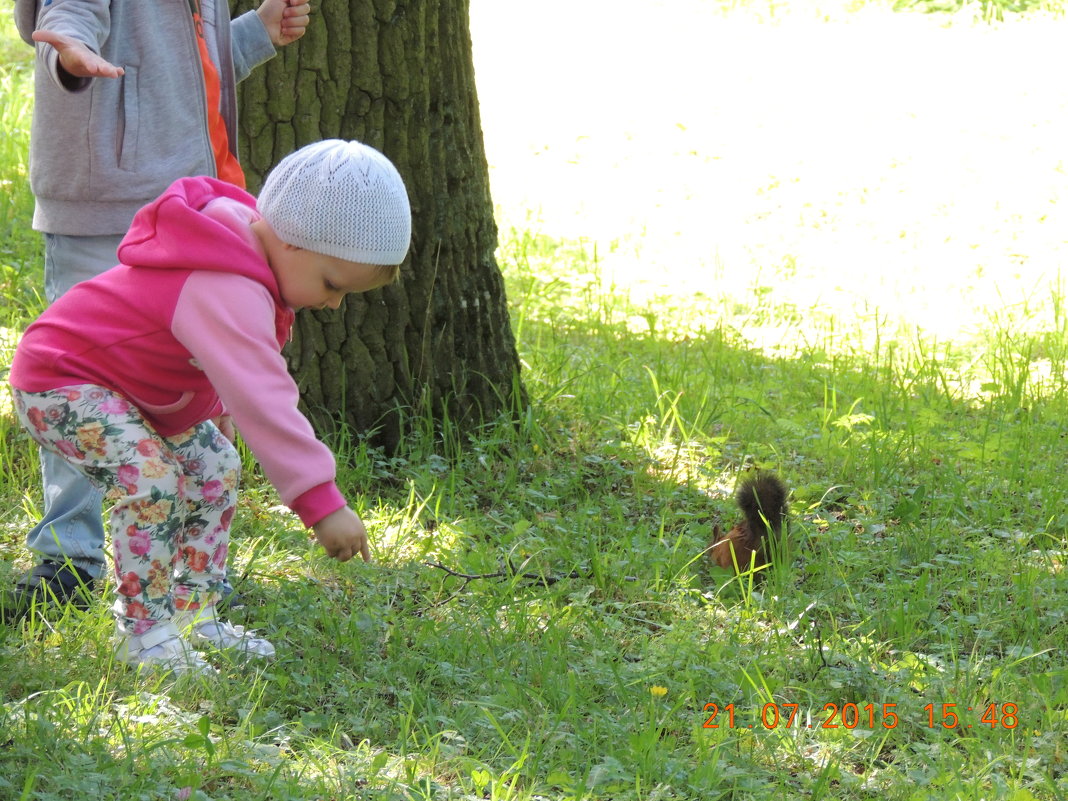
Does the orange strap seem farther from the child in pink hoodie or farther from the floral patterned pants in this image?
the floral patterned pants

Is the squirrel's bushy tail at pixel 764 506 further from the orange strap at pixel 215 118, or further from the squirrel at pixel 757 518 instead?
the orange strap at pixel 215 118

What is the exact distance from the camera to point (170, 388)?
263cm

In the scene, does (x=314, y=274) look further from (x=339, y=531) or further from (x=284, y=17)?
(x=284, y=17)

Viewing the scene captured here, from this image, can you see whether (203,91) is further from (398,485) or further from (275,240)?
(398,485)

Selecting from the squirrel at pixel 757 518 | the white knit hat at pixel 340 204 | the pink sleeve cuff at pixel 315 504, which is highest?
the white knit hat at pixel 340 204

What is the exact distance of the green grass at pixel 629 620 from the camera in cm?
232

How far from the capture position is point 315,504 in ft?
7.89

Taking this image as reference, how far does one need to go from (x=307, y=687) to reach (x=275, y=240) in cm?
101

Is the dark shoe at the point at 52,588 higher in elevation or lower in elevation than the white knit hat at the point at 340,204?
lower

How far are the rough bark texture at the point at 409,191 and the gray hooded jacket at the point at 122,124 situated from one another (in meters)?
0.84
